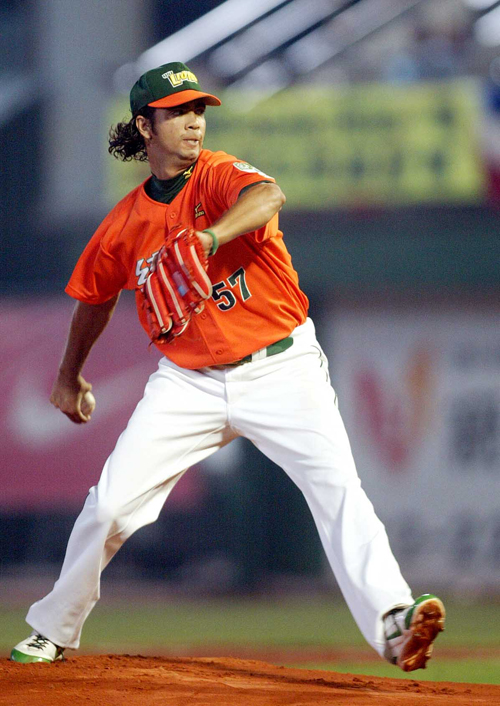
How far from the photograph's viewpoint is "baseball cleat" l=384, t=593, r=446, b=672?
316cm

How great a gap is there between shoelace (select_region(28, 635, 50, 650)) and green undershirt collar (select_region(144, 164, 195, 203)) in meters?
1.66

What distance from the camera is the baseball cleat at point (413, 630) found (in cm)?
316

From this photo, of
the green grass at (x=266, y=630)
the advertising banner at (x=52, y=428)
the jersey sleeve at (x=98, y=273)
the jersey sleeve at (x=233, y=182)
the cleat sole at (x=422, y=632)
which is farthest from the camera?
the advertising banner at (x=52, y=428)

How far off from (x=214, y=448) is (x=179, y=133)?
1.15m

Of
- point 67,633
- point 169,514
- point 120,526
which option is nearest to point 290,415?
point 120,526

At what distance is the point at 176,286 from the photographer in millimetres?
3301

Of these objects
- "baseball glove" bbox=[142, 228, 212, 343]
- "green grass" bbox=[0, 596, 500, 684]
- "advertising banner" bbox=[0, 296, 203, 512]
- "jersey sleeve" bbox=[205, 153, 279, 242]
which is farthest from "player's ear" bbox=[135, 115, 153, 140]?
"advertising banner" bbox=[0, 296, 203, 512]

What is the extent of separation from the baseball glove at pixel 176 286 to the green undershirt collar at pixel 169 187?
42 centimetres

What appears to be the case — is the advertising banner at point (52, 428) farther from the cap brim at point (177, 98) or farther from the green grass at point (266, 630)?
the cap brim at point (177, 98)

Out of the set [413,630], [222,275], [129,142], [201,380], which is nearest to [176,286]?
[222,275]

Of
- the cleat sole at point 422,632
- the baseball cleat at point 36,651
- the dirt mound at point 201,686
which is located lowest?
the dirt mound at point 201,686

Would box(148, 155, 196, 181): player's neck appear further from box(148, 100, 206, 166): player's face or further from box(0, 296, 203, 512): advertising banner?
box(0, 296, 203, 512): advertising banner

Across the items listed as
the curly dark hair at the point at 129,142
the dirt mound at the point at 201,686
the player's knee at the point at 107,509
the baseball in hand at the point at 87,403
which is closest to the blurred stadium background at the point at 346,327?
the baseball in hand at the point at 87,403

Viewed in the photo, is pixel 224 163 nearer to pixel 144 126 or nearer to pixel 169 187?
pixel 169 187
